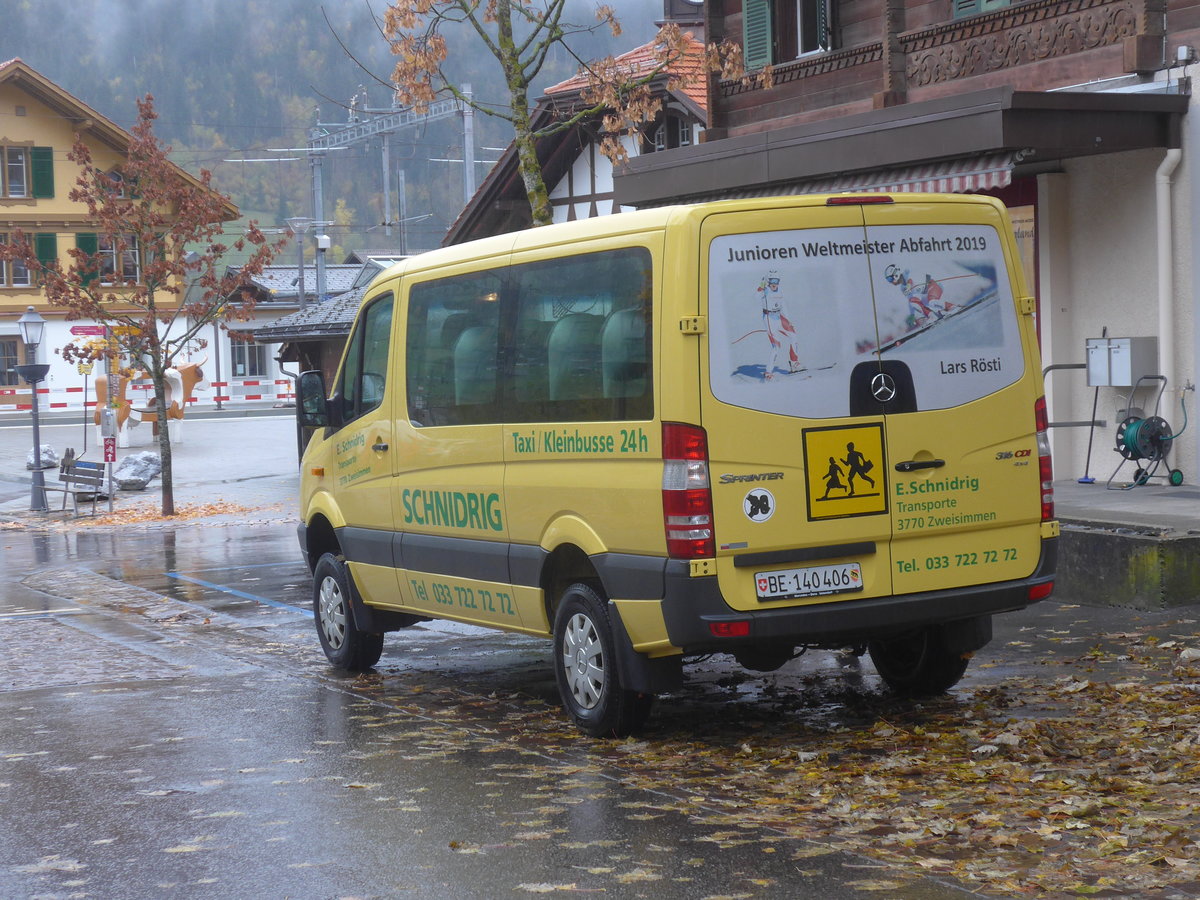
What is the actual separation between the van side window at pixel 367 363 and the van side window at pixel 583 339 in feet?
5.01

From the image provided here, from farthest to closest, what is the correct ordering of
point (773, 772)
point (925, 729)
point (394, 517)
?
1. point (394, 517)
2. point (925, 729)
3. point (773, 772)

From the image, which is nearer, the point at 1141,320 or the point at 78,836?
the point at 78,836

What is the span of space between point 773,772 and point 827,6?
14264mm

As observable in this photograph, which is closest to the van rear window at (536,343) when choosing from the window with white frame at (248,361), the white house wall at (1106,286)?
the white house wall at (1106,286)

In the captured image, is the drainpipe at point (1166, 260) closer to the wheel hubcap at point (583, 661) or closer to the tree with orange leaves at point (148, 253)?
the wheel hubcap at point (583, 661)

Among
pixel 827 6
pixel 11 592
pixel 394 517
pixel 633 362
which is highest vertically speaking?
pixel 827 6

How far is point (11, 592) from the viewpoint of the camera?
15.2 meters

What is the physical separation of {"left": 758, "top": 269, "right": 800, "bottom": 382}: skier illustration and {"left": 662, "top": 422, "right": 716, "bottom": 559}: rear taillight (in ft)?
1.62

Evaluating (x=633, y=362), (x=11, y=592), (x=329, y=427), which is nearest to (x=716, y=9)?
(x=11, y=592)

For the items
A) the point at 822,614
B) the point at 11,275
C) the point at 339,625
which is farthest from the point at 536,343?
the point at 11,275

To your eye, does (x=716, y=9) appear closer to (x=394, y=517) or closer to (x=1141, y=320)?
(x=1141, y=320)

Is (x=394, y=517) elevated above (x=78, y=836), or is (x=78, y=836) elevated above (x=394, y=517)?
(x=394, y=517)

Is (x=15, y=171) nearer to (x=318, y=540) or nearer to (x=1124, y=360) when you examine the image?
(x=1124, y=360)

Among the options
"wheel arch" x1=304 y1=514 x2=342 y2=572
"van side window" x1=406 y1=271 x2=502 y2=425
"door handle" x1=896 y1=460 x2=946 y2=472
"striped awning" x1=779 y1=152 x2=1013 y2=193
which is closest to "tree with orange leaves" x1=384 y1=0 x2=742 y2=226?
"striped awning" x1=779 y1=152 x2=1013 y2=193
